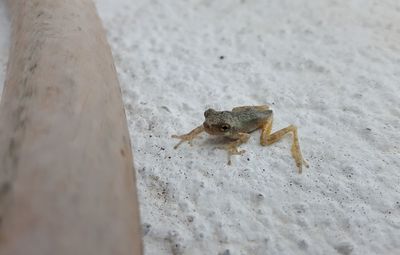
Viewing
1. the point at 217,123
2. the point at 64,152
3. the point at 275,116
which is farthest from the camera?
the point at 275,116

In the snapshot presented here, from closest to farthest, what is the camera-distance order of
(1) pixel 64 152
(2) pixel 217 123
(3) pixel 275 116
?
(1) pixel 64 152 → (2) pixel 217 123 → (3) pixel 275 116

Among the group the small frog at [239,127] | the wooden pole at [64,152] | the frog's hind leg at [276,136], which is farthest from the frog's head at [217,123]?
the wooden pole at [64,152]

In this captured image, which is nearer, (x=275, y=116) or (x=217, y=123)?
(x=217, y=123)

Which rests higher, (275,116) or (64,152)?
(64,152)

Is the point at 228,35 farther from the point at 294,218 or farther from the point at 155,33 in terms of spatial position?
the point at 294,218

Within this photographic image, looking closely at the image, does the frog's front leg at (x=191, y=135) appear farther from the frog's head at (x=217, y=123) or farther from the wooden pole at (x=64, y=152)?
the wooden pole at (x=64, y=152)

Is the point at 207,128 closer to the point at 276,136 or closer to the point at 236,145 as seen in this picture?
the point at 236,145

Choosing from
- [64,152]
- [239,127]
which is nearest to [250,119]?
[239,127]

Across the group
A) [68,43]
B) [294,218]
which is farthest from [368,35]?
[68,43]
